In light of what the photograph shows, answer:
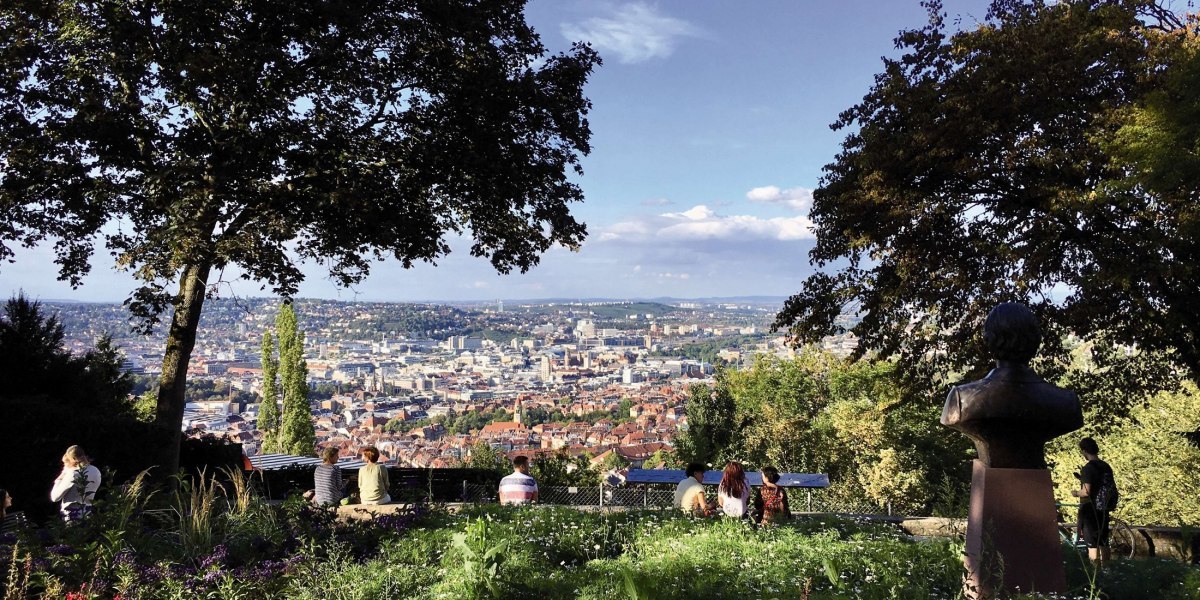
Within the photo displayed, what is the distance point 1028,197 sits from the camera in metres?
10.2

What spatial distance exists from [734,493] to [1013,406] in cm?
375

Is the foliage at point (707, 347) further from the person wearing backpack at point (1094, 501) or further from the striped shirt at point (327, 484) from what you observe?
the person wearing backpack at point (1094, 501)

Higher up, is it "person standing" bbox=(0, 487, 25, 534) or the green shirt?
"person standing" bbox=(0, 487, 25, 534)

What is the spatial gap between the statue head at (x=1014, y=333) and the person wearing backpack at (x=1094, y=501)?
304cm

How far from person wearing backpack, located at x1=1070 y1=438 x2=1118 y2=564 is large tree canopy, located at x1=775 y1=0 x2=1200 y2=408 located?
2.39 m

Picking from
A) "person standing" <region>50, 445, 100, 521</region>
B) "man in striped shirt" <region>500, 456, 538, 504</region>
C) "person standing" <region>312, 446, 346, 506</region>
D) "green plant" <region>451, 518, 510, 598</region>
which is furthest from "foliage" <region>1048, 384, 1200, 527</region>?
"person standing" <region>50, 445, 100, 521</region>

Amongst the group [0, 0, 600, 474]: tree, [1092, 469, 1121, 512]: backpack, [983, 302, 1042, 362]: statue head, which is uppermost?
[0, 0, 600, 474]: tree

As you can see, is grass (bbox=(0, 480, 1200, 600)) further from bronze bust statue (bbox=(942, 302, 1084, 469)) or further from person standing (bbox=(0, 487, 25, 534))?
bronze bust statue (bbox=(942, 302, 1084, 469))

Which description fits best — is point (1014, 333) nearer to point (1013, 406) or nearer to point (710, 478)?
point (1013, 406)

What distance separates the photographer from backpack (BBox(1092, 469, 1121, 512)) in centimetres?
702

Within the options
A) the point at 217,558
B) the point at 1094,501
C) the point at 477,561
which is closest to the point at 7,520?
the point at 217,558

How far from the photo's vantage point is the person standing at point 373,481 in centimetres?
889

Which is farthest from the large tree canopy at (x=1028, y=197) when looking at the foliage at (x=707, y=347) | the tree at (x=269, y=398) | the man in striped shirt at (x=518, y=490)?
the foliage at (x=707, y=347)

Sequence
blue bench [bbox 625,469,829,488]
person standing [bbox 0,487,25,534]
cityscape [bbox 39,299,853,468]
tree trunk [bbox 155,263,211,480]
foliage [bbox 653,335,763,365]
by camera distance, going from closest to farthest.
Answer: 1. person standing [bbox 0,487,25,534]
2. tree trunk [bbox 155,263,211,480]
3. blue bench [bbox 625,469,829,488]
4. cityscape [bbox 39,299,853,468]
5. foliage [bbox 653,335,763,365]
